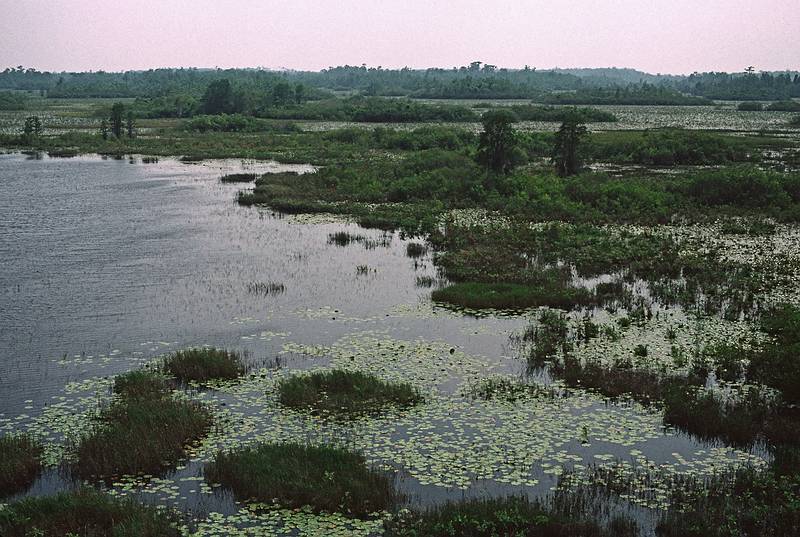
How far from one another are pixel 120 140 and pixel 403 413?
6245 centimetres

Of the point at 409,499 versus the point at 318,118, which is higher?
the point at 318,118

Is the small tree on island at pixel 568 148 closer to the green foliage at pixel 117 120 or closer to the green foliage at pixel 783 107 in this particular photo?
the green foliage at pixel 117 120

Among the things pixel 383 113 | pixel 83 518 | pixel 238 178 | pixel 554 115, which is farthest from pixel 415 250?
pixel 554 115

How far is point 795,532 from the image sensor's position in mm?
11328

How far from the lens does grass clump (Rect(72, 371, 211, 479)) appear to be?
1331cm

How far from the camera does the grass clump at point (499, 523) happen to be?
1132 centimetres

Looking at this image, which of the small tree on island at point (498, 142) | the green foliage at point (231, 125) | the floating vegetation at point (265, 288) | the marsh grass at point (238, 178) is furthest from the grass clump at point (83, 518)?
the green foliage at point (231, 125)

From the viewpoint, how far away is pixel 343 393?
53.8ft

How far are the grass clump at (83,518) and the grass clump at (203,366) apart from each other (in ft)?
18.4

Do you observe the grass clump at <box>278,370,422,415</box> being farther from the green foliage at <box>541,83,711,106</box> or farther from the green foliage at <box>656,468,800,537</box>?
the green foliage at <box>541,83,711,106</box>

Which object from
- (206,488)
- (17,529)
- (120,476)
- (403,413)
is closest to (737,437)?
(403,413)

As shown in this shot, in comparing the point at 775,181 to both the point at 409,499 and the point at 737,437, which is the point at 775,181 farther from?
the point at 409,499

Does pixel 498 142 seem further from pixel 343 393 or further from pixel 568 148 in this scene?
pixel 343 393

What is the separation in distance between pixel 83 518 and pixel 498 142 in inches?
1394
